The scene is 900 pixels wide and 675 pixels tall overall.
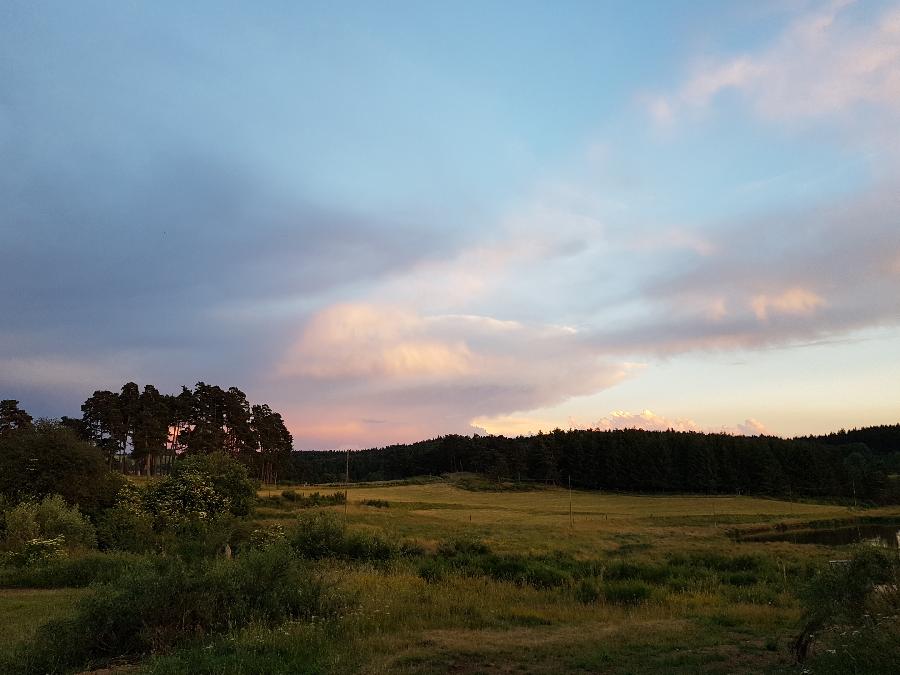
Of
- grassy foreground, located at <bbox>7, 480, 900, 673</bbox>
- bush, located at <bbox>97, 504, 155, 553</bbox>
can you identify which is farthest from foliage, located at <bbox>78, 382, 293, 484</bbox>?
grassy foreground, located at <bbox>7, 480, 900, 673</bbox>

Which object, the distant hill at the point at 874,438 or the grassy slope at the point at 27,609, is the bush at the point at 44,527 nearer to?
the grassy slope at the point at 27,609

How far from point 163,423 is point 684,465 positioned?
9468cm

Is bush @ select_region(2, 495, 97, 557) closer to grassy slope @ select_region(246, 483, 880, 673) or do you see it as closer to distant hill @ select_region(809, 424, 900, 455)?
grassy slope @ select_region(246, 483, 880, 673)

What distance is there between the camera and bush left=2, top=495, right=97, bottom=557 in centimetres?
2214

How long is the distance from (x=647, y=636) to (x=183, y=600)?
8.53m

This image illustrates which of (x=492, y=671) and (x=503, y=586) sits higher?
(x=492, y=671)

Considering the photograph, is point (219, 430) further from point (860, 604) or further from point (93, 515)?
point (860, 604)

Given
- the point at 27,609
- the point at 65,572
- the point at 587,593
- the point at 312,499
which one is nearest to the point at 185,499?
the point at 65,572

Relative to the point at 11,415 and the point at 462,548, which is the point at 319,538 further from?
the point at 11,415

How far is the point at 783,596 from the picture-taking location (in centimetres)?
1772

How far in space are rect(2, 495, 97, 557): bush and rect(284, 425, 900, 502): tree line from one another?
8994 centimetres

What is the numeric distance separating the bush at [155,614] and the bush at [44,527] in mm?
15165

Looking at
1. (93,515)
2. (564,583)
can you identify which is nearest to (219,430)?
(93,515)

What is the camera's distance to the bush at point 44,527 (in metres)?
22.1
